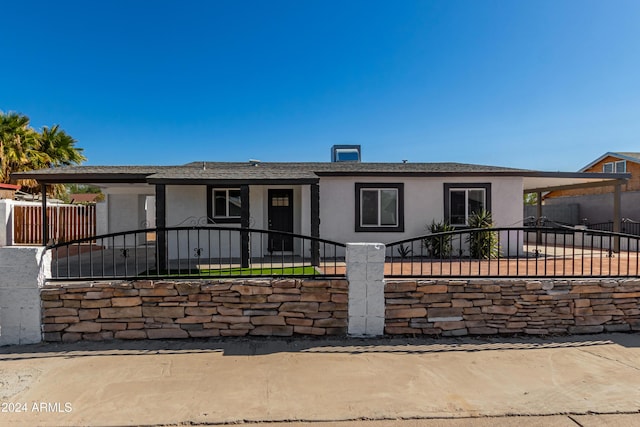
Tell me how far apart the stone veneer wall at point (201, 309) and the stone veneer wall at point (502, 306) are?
0.88m

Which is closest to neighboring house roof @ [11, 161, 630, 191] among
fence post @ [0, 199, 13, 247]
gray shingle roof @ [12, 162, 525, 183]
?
gray shingle roof @ [12, 162, 525, 183]

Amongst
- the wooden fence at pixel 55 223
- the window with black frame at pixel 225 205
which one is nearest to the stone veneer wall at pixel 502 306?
the window with black frame at pixel 225 205

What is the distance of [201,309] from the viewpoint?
4871 millimetres

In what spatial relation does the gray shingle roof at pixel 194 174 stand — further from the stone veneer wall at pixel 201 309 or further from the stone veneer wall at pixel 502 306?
the stone veneer wall at pixel 502 306

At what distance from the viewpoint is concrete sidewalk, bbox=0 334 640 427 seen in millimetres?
3209

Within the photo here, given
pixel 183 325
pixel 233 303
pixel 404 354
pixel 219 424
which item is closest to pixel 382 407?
pixel 404 354

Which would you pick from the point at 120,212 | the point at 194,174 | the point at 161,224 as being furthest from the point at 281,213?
the point at 120,212

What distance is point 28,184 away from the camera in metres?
17.0

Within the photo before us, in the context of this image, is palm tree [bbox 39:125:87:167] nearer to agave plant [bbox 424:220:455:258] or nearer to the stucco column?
the stucco column

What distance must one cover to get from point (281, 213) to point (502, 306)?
6.61 metres

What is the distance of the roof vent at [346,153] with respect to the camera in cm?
1419

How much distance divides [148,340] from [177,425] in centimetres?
214

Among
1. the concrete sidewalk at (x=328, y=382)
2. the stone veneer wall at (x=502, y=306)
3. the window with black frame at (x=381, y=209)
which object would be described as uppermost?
the window with black frame at (x=381, y=209)

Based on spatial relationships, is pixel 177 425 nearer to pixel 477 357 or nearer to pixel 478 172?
pixel 477 357
